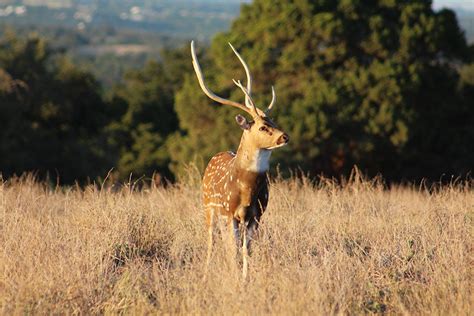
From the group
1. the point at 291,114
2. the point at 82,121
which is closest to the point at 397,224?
the point at 291,114

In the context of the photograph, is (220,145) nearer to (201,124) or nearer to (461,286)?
(201,124)

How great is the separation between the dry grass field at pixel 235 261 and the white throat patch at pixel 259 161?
69cm

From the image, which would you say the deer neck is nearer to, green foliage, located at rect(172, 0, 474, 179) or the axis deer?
the axis deer

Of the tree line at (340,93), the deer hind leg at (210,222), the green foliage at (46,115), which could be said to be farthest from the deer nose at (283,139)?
the green foliage at (46,115)

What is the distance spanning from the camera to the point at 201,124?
29219 millimetres

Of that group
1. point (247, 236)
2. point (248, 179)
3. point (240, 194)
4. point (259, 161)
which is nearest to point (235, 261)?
point (247, 236)

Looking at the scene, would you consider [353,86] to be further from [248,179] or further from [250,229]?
[248,179]

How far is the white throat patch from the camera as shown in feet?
23.7

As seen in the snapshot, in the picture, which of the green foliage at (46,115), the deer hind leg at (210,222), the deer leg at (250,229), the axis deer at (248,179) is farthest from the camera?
the green foliage at (46,115)

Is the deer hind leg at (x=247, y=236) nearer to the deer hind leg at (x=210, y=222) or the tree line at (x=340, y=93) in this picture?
the deer hind leg at (x=210, y=222)

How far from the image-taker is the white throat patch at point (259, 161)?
723 centimetres

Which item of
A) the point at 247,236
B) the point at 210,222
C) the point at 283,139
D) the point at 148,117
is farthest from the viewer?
the point at 148,117

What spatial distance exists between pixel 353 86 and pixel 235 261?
20.0 meters

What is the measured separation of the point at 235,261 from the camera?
710cm
